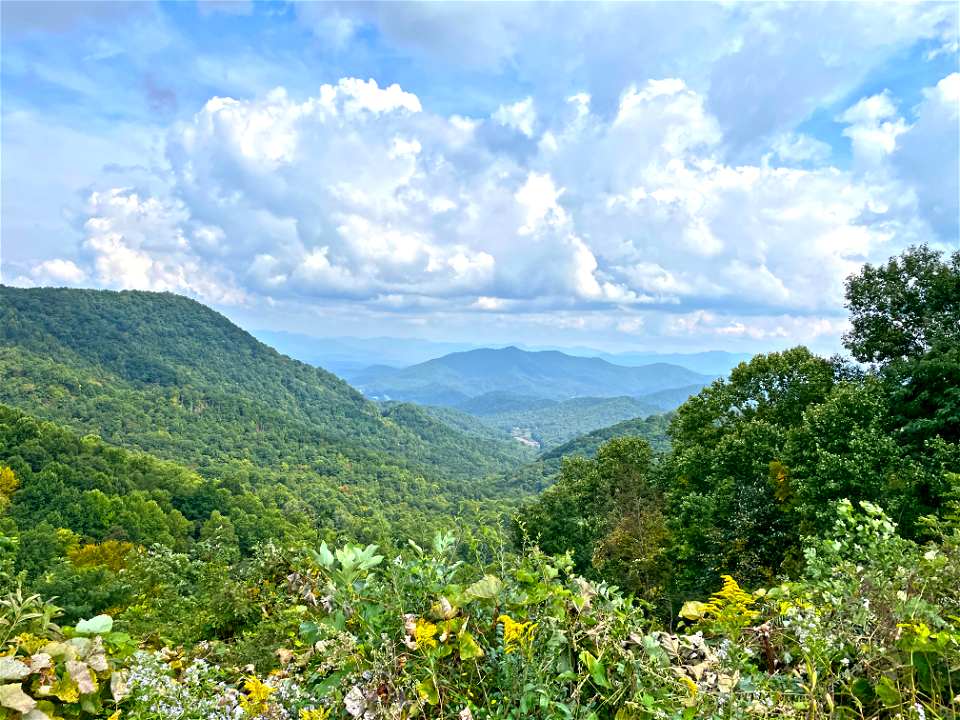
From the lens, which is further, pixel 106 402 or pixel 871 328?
pixel 106 402

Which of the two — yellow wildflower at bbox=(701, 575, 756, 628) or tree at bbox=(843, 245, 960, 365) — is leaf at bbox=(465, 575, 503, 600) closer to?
yellow wildflower at bbox=(701, 575, 756, 628)

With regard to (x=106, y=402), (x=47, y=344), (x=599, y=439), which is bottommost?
(x=599, y=439)

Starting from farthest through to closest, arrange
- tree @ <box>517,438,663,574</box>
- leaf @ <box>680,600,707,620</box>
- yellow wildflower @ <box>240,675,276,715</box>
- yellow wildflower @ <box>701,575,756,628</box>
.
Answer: tree @ <box>517,438,663,574</box> < leaf @ <box>680,600,707,620</box> < yellow wildflower @ <box>701,575,756,628</box> < yellow wildflower @ <box>240,675,276,715</box>

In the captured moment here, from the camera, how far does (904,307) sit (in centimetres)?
1638

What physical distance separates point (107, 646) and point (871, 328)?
21.3m

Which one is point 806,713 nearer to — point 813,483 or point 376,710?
point 376,710

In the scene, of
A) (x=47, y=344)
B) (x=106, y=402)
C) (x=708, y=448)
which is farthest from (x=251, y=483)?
(x=47, y=344)

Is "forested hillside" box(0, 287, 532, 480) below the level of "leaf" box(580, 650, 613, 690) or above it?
below

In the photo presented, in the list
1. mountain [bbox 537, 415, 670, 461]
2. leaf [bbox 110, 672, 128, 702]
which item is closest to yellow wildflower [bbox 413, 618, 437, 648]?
leaf [bbox 110, 672, 128, 702]

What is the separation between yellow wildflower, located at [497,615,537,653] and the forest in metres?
0.01

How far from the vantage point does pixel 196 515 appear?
61969 millimetres

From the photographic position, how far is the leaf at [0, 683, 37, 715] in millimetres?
1568

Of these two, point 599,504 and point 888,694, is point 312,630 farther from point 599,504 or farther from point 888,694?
point 599,504

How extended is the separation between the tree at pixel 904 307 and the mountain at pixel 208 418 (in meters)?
52.1
